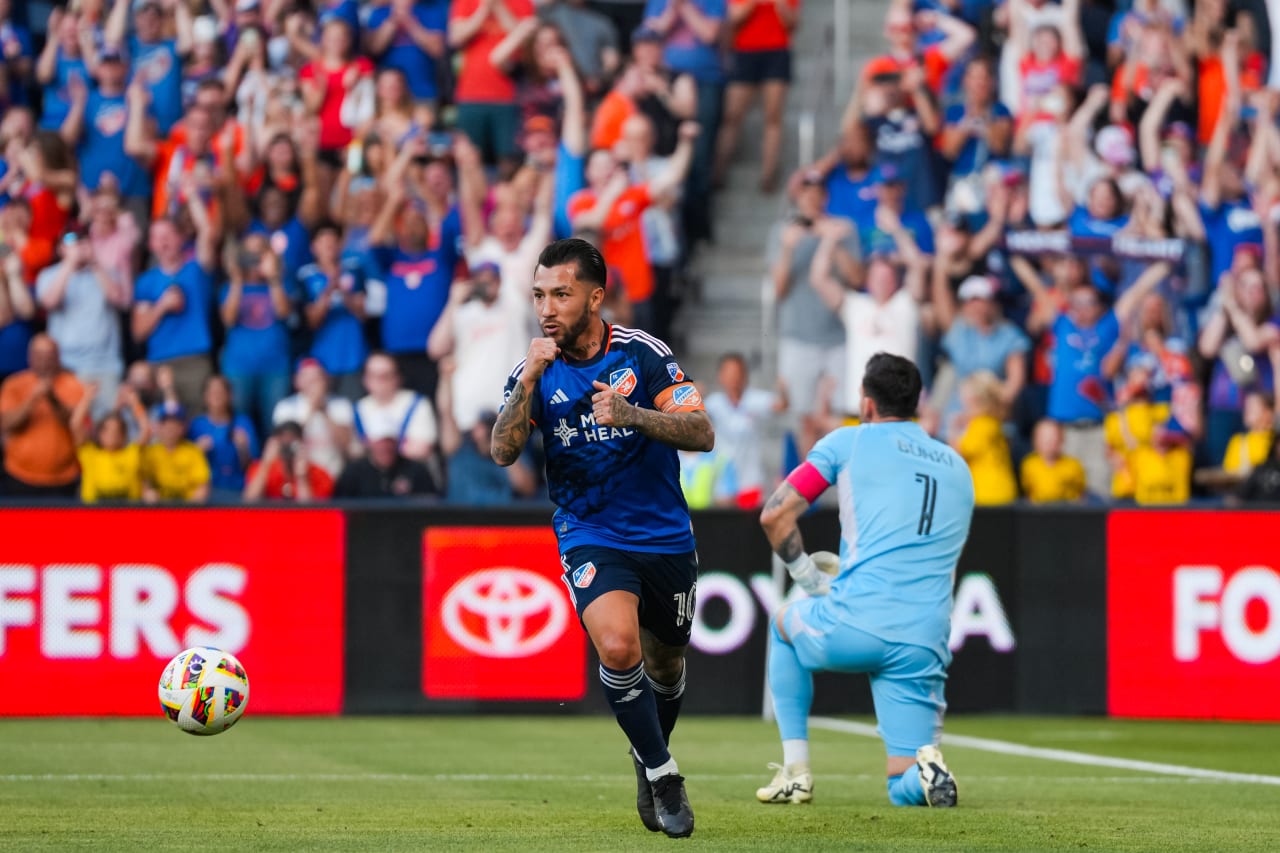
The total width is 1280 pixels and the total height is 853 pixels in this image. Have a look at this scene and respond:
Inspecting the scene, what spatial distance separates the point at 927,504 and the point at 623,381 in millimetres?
1843

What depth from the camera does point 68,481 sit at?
633 inches

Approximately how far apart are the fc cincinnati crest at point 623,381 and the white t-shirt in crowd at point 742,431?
866 cm

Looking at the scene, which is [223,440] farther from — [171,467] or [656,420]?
[656,420]

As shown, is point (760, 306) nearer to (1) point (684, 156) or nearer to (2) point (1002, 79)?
(1) point (684, 156)

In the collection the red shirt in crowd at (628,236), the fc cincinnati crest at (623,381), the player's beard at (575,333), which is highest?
the red shirt in crowd at (628,236)

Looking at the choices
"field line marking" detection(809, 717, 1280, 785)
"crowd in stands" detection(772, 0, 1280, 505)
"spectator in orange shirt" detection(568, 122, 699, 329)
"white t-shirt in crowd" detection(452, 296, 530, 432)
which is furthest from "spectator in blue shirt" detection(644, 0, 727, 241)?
"field line marking" detection(809, 717, 1280, 785)

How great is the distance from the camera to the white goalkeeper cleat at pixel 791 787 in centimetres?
894

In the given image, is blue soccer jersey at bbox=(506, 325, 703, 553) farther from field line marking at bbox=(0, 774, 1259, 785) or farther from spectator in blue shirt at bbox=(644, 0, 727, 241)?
spectator in blue shirt at bbox=(644, 0, 727, 241)

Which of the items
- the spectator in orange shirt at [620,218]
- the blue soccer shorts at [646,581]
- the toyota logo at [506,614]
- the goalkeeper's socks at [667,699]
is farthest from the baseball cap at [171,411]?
the blue soccer shorts at [646,581]

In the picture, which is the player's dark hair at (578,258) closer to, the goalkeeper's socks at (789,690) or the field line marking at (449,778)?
the goalkeeper's socks at (789,690)

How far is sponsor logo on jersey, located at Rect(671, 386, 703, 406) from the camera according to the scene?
7738mm

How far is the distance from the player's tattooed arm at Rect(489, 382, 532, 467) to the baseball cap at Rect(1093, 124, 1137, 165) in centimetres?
1231

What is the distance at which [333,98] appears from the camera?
1850 cm

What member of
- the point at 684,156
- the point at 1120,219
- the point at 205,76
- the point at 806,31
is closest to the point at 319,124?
the point at 205,76
